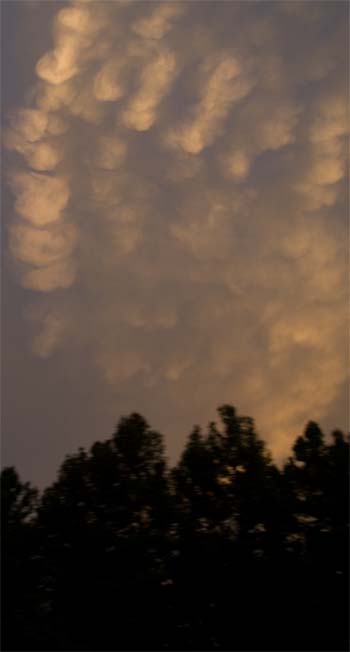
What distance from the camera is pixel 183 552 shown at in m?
28.2

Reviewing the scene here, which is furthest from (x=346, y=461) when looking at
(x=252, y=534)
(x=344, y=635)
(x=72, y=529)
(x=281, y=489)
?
(x=72, y=529)

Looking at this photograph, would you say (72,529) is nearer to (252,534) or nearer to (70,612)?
(70,612)

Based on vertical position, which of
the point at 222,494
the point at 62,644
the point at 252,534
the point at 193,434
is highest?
the point at 193,434

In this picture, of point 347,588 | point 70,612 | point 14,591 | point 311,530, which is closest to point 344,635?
point 347,588

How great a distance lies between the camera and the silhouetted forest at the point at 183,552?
26500mm

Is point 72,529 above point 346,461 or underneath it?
underneath

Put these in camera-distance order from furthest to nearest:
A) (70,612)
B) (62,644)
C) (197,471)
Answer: (197,471)
(70,612)
(62,644)

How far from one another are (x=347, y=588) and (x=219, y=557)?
5.23 m

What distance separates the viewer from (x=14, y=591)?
26.1m

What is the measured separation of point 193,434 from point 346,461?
7.14 metres

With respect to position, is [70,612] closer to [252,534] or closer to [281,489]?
[252,534]

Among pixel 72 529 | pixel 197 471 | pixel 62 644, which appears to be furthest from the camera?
pixel 197 471

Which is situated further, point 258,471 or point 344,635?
point 258,471

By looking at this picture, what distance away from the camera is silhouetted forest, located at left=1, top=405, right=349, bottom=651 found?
2650 cm
